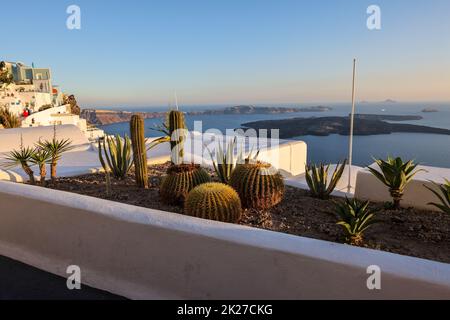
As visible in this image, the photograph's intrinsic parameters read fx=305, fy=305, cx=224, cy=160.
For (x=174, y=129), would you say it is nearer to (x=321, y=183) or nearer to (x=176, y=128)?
(x=176, y=128)

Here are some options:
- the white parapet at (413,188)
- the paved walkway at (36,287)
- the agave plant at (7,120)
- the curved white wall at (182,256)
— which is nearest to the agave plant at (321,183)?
the white parapet at (413,188)

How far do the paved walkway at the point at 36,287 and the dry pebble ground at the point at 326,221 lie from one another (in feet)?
4.12

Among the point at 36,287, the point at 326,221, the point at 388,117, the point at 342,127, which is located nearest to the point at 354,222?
the point at 326,221

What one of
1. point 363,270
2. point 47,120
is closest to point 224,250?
point 363,270

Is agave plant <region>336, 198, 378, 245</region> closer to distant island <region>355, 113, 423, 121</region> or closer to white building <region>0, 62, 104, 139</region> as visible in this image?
white building <region>0, 62, 104, 139</region>

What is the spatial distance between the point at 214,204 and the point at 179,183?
0.86 m

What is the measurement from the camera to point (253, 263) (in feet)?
7.09

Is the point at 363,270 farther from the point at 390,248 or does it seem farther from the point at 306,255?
the point at 390,248

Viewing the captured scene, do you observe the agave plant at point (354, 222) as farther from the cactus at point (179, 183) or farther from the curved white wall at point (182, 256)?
the cactus at point (179, 183)

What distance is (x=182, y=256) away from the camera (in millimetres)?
2395

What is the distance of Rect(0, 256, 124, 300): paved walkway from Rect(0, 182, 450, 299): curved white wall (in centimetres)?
9

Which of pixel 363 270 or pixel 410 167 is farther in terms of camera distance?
pixel 410 167

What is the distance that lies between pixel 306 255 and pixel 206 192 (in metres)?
1.43

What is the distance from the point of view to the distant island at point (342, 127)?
13436 millimetres
